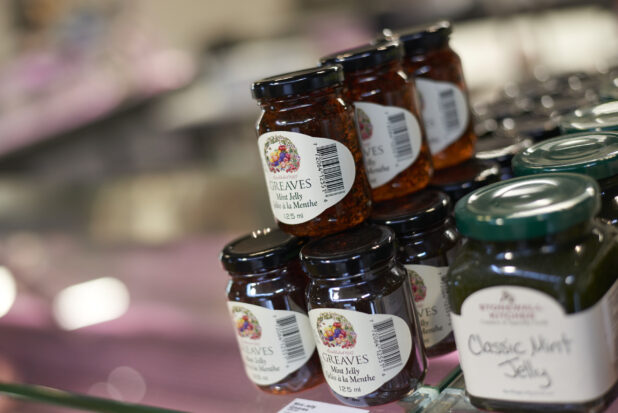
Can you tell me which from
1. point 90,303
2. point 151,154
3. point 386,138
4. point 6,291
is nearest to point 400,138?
point 386,138

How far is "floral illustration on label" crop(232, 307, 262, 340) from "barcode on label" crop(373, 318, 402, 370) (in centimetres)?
14

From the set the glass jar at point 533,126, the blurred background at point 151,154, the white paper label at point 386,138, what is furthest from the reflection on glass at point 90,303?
the glass jar at point 533,126

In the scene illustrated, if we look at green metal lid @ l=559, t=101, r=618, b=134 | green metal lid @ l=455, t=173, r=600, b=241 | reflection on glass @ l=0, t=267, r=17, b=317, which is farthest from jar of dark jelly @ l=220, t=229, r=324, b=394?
reflection on glass @ l=0, t=267, r=17, b=317

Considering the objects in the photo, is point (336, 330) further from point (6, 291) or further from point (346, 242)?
point (6, 291)

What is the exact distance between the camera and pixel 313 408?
27.7 inches

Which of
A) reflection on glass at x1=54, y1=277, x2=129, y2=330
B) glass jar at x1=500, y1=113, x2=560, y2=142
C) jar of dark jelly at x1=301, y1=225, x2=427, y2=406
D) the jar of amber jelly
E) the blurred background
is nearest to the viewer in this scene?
jar of dark jelly at x1=301, y1=225, x2=427, y2=406

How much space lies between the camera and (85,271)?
53.4 inches

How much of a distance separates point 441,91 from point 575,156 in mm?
236

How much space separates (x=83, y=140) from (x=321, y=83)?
8.06ft

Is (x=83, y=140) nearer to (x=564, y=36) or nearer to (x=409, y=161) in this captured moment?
(x=564, y=36)

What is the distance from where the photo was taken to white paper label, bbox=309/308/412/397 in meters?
0.64

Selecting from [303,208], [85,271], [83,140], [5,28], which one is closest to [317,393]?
[303,208]

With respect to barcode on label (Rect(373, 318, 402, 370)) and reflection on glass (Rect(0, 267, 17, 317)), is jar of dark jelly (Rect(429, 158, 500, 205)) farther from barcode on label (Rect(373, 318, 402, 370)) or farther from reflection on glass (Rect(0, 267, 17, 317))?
reflection on glass (Rect(0, 267, 17, 317))

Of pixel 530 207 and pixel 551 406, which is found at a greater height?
pixel 530 207
